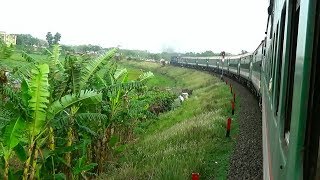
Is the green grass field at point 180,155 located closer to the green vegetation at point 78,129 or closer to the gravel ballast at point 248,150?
the green vegetation at point 78,129

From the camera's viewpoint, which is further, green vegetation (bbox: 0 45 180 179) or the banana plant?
green vegetation (bbox: 0 45 180 179)

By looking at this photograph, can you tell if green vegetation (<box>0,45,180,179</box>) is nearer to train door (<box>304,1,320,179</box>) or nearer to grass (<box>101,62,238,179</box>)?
grass (<box>101,62,238,179</box>)

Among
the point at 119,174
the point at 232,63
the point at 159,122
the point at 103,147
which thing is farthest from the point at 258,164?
the point at 232,63

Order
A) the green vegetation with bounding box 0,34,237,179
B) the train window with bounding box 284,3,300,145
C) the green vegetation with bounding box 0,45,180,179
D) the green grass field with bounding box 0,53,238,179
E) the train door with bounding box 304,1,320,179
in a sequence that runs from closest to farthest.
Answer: the train door with bounding box 304,1,320,179
the train window with bounding box 284,3,300,145
the green vegetation with bounding box 0,45,180,179
the green vegetation with bounding box 0,34,237,179
the green grass field with bounding box 0,53,238,179

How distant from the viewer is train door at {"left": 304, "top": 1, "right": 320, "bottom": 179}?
146 centimetres

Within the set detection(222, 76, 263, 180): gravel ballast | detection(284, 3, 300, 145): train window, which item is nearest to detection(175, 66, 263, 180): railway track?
detection(222, 76, 263, 180): gravel ballast

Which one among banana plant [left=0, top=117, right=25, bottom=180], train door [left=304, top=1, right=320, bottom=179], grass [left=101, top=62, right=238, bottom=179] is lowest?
grass [left=101, top=62, right=238, bottom=179]

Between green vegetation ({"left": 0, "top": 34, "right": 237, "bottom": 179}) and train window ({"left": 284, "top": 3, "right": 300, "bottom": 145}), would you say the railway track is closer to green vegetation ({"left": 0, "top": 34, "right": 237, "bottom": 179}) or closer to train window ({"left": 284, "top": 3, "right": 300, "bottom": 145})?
green vegetation ({"left": 0, "top": 34, "right": 237, "bottom": 179})

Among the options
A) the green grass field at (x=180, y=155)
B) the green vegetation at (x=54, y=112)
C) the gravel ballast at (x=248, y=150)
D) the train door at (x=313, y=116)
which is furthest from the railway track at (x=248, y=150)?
the train door at (x=313, y=116)

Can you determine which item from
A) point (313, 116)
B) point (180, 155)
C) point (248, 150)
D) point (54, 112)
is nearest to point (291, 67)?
point (313, 116)

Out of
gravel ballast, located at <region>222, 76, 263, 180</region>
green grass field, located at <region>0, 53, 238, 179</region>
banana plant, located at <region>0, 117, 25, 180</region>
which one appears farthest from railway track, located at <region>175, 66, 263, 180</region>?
banana plant, located at <region>0, 117, 25, 180</region>

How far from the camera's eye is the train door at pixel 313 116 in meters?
1.46

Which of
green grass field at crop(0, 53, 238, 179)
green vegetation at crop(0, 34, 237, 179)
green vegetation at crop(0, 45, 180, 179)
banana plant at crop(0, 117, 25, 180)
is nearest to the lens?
banana plant at crop(0, 117, 25, 180)

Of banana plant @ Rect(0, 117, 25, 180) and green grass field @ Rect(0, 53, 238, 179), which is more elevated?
banana plant @ Rect(0, 117, 25, 180)
